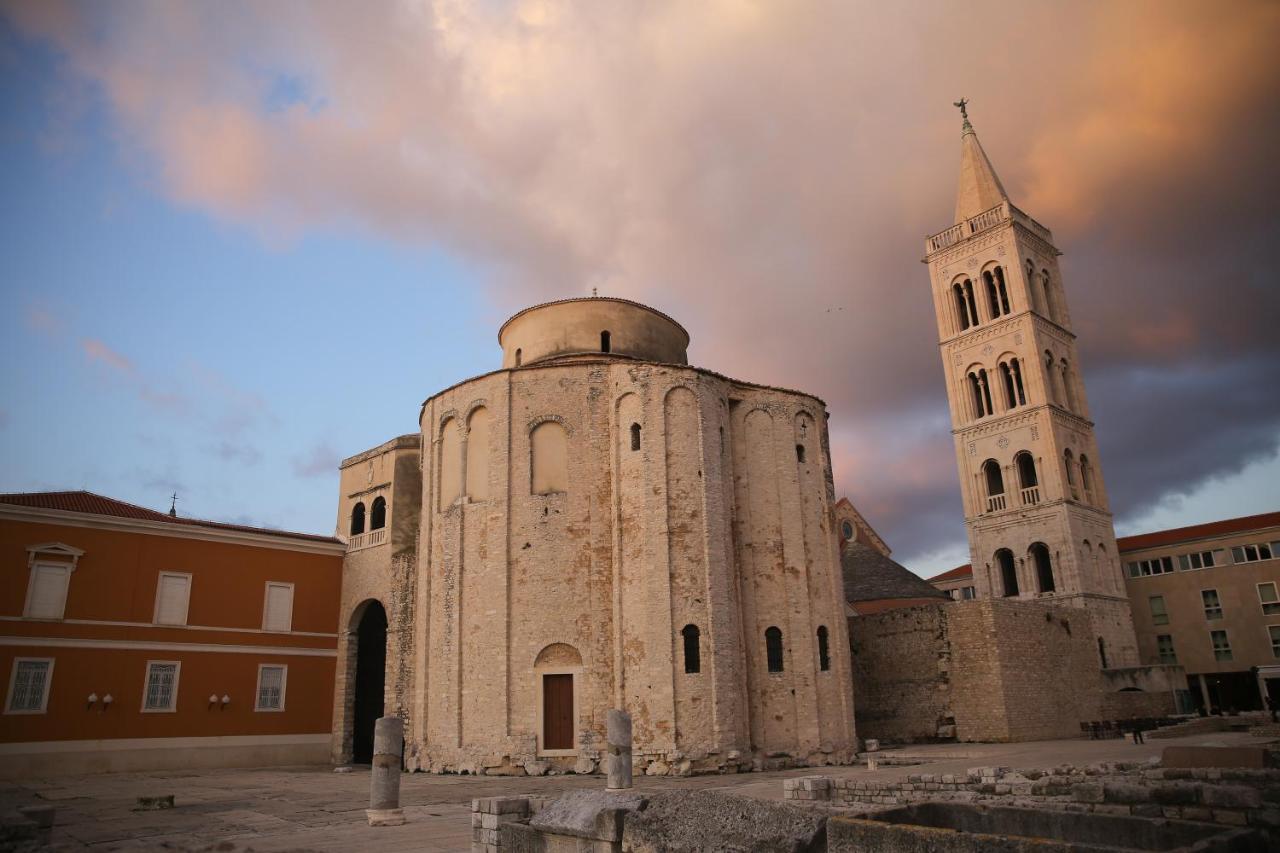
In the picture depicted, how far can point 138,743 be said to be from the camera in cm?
2325

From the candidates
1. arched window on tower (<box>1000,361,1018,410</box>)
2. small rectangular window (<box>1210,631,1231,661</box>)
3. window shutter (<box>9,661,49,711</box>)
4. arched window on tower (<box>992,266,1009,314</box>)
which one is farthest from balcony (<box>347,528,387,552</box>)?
small rectangular window (<box>1210,631,1231,661</box>)

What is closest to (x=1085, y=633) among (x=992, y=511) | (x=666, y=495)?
(x=992, y=511)

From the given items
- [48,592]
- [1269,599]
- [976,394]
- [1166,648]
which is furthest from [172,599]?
[1269,599]

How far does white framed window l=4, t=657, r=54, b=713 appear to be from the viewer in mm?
21766

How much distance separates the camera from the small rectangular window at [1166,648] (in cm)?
4325

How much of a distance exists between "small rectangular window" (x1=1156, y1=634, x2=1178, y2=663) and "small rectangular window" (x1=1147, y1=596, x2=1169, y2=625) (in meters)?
0.74

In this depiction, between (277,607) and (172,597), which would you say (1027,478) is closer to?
(277,607)

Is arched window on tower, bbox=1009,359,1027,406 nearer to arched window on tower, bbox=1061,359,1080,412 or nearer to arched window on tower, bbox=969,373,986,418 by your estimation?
arched window on tower, bbox=969,373,986,418

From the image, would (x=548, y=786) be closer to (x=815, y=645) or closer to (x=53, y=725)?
(x=815, y=645)

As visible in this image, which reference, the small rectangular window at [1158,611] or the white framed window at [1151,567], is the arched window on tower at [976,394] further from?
the small rectangular window at [1158,611]

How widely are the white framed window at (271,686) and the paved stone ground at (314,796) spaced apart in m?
2.34

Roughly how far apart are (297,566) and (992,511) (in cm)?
3241

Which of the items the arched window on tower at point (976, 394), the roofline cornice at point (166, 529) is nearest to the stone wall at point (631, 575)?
the roofline cornice at point (166, 529)

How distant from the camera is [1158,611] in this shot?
44438 millimetres
